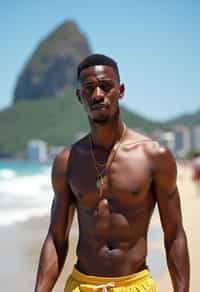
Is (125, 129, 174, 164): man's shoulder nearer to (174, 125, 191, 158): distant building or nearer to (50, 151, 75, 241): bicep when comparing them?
(50, 151, 75, 241): bicep

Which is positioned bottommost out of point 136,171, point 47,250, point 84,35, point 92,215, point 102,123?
point 84,35

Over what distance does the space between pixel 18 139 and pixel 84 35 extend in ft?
179

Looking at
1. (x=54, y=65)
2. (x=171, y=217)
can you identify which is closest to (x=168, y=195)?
(x=171, y=217)

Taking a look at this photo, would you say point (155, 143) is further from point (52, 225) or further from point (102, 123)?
point (52, 225)

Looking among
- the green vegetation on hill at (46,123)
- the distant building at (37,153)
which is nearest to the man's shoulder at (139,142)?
the distant building at (37,153)

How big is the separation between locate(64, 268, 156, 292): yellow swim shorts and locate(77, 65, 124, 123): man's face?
551mm

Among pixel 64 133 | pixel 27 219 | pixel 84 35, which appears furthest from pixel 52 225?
pixel 84 35

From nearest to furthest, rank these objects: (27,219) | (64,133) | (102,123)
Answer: (102,123) → (27,219) → (64,133)

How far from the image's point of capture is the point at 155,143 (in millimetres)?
2166

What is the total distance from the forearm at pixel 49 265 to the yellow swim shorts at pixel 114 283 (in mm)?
80

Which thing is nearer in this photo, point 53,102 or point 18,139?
point 18,139

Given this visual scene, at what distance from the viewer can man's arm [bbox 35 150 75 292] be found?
87.0 inches

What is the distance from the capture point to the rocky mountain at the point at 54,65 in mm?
174375

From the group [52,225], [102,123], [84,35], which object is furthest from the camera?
[84,35]
